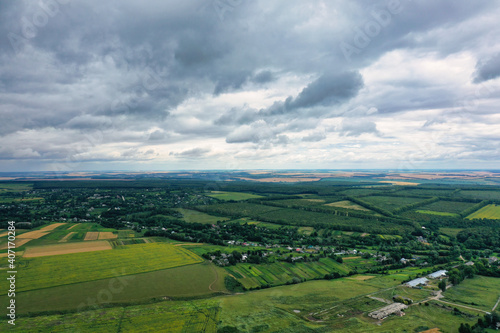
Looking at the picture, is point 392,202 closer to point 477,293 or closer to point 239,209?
point 239,209

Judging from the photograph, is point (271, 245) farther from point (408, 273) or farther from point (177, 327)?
point (177, 327)

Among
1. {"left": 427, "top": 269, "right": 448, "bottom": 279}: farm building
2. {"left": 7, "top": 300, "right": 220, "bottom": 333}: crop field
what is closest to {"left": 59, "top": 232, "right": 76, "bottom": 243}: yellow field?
{"left": 7, "top": 300, "right": 220, "bottom": 333}: crop field

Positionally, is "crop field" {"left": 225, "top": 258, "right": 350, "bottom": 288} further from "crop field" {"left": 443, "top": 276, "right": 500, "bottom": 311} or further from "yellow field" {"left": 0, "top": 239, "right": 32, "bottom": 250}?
"yellow field" {"left": 0, "top": 239, "right": 32, "bottom": 250}

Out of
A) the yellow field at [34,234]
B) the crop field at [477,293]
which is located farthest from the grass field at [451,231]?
the yellow field at [34,234]

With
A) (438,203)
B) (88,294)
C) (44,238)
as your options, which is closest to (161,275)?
(88,294)

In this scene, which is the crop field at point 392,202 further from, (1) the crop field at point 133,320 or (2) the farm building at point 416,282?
(1) the crop field at point 133,320
